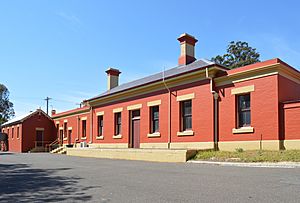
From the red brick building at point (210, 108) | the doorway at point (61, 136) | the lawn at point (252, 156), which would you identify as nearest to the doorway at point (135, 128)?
the red brick building at point (210, 108)

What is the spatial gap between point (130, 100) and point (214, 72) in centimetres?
802

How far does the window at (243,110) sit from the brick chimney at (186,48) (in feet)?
23.5

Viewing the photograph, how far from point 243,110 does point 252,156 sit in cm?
347

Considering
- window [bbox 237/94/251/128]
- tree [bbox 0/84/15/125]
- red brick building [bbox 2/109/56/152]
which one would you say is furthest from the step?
tree [bbox 0/84/15/125]

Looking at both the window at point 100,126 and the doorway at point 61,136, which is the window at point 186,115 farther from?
the doorway at point 61,136

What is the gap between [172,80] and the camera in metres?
20.4

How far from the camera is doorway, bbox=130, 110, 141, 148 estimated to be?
23609 mm

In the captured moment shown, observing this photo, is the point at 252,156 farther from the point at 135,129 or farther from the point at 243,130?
the point at 135,129

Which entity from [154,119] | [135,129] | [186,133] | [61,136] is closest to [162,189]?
→ [186,133]

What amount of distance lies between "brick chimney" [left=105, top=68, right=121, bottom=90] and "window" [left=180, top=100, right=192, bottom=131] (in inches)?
521

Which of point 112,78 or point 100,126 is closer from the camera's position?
point 100,126

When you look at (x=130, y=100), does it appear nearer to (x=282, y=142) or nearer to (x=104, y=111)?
(x=104, y=111)

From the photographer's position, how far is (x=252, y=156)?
563 inches

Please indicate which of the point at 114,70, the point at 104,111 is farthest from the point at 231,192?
the point at 114,70
